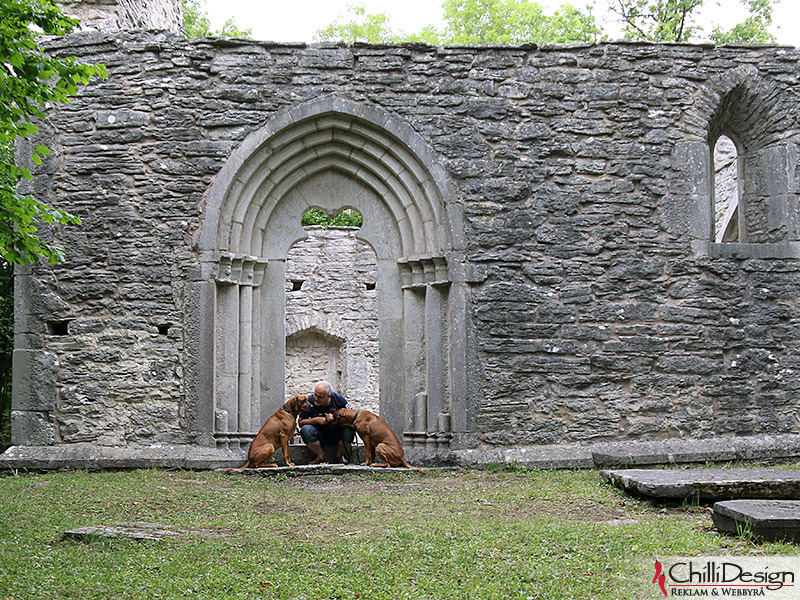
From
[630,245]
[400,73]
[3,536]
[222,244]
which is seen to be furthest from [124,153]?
[630,245]

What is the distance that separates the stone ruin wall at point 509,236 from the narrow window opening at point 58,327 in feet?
0.07

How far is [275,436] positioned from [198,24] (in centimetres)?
1753

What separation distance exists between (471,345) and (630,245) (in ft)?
5.92

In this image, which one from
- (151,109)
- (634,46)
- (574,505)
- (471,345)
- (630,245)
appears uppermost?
(634,46)

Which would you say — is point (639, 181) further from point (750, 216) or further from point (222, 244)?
point (222, 244)

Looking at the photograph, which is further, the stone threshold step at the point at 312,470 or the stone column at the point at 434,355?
the stone column at the point at 434,355

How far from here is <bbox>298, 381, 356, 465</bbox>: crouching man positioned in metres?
7.94

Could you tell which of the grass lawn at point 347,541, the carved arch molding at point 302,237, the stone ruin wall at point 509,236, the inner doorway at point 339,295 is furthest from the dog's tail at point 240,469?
the inner doorway at point 339,295

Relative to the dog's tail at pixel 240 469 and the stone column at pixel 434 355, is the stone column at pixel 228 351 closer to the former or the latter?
the dog's tail at pixel 240 469

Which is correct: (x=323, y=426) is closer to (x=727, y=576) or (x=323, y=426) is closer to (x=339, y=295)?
(x=727, y=576)

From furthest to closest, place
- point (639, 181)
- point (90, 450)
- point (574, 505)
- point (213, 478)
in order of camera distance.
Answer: point (639, 181) → point (90, 450) → point (213, 478) → point (574, 505)

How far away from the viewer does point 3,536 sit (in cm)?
467

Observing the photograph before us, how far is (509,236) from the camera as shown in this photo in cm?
798

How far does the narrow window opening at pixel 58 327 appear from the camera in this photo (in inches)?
307
